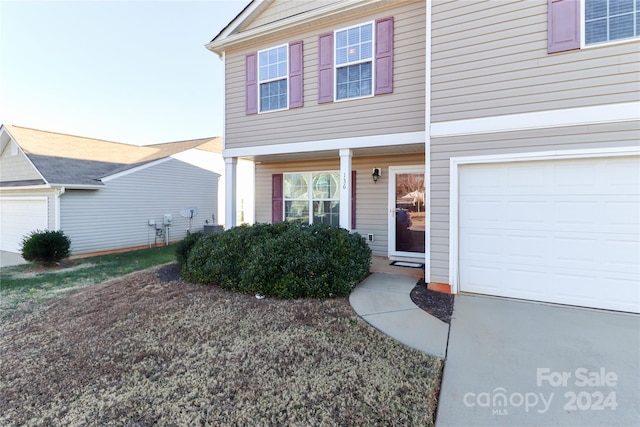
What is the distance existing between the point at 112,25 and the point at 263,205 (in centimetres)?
787

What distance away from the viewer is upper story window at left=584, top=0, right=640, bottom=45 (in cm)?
376

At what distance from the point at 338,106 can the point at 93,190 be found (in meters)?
9.06

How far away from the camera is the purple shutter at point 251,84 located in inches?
274

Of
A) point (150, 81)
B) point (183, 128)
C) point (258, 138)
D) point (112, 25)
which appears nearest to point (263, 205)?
point (258, 138)

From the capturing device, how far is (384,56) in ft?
18.6

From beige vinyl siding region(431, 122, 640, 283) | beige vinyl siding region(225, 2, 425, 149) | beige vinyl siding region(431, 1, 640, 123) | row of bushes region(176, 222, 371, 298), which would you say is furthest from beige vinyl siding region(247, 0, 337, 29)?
row of bushes region(176, 222, 371, 298)

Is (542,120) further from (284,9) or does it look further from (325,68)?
(284,9)

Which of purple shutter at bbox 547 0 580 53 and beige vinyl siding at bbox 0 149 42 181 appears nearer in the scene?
purple shutter at bbox 547 0 580 53

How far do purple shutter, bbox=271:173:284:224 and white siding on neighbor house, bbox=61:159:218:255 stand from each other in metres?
6.30

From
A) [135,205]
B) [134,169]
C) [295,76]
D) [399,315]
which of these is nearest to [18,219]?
[135,205]

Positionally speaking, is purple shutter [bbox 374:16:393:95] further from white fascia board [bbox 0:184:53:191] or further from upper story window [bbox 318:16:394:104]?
white fascia board [bbox 0:184:53:191]

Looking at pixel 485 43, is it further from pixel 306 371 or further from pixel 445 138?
pixel 306 371

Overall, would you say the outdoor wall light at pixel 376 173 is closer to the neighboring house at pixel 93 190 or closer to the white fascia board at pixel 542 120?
the white fascia board at pixel 542 120

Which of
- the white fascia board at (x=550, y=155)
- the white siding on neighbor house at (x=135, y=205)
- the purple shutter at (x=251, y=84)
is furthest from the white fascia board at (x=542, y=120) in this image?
the white siding on neighbor house at (x=135, y=205)
